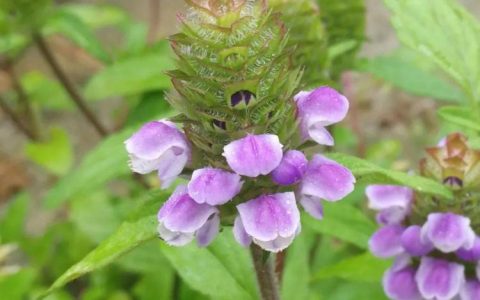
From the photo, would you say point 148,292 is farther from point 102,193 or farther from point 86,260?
point 86,260

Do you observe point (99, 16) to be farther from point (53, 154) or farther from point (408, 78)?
point (408, 78)

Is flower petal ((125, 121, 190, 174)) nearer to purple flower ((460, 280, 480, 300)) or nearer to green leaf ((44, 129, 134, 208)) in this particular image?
purple flower ((460, 280, 480, 300))

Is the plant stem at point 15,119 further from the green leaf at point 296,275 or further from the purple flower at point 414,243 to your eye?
the purple flower at point 414,243

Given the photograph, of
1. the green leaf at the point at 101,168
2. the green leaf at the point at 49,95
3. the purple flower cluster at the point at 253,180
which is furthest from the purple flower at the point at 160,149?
the green leaf at the point at 49,95

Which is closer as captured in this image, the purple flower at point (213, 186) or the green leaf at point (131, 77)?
the purple flower at point (213, 186)

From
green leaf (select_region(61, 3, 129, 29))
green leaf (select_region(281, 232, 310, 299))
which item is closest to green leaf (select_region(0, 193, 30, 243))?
green leaf (select_region(61, 3, 129, 29))

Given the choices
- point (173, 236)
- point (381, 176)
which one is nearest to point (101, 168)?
point (173, 236)

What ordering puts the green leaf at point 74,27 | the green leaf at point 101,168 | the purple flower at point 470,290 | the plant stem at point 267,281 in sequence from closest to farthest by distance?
the plant stem at point 267,281
the purple flower at point 470,290
the green leaf at point 101,168
the green leaf at point 74,27

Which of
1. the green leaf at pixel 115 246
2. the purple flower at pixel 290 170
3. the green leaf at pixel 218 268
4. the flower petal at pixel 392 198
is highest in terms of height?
the purple flower at pixel 290 170
